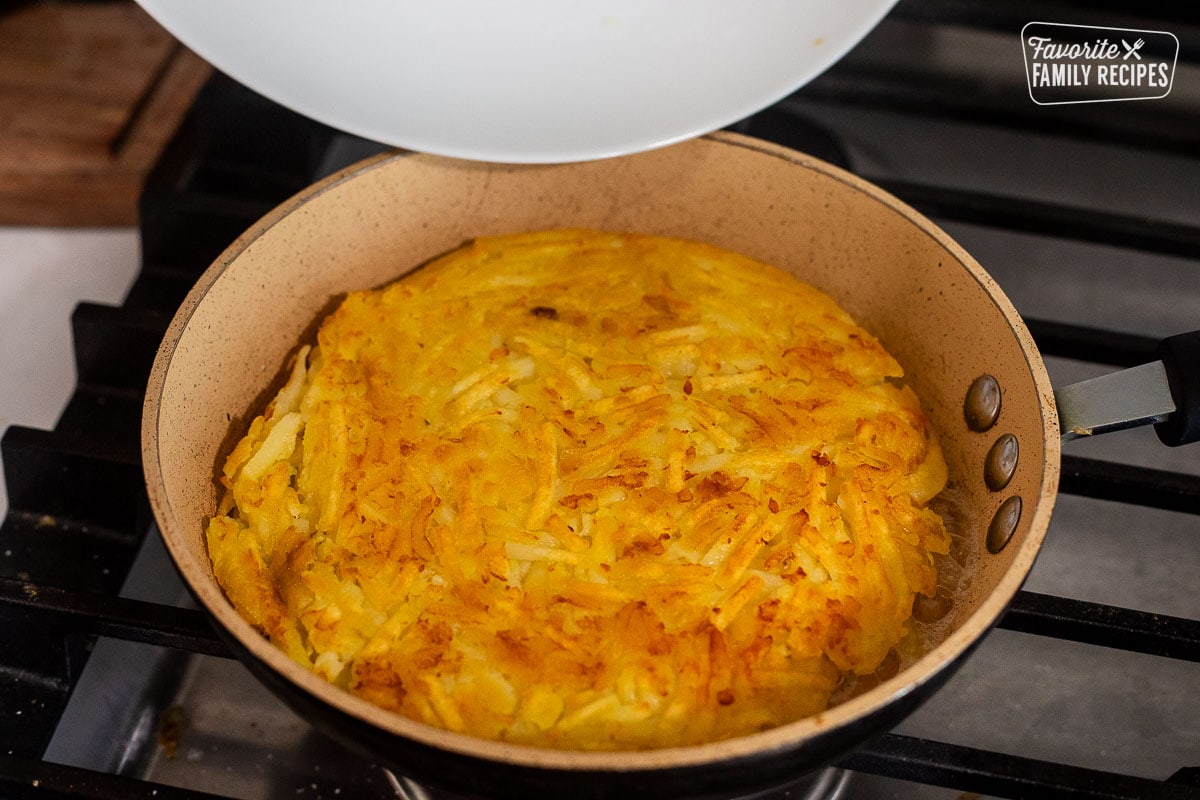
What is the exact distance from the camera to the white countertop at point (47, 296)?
1.83 metres

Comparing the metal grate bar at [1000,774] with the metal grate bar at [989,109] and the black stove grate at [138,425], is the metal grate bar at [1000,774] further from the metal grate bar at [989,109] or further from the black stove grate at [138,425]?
the metal grate bar at [989,109]

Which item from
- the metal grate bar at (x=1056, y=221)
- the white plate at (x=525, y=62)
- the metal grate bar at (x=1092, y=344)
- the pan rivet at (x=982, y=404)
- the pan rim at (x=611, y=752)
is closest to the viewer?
the pan rim at (x=611, y=752)

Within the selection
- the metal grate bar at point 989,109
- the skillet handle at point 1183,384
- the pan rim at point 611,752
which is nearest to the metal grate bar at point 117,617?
the pan rim at point 611,752

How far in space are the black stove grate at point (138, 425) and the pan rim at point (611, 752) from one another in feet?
0.72

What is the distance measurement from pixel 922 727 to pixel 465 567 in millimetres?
627

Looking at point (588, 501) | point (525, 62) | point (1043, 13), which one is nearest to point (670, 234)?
point (525, 62)

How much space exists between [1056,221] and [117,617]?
1.47m

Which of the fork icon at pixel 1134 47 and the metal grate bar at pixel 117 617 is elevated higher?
the metal grate bar at pixel 117 617

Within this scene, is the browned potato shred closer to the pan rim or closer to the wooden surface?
the pan rim

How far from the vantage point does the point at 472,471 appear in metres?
1.36

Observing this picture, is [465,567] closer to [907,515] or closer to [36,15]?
[907,515]

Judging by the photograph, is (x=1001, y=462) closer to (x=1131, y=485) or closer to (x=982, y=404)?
(x=982, y=404)

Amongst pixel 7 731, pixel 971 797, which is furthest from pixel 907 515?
pixel 7 731

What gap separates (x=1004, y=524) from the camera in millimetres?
1335
